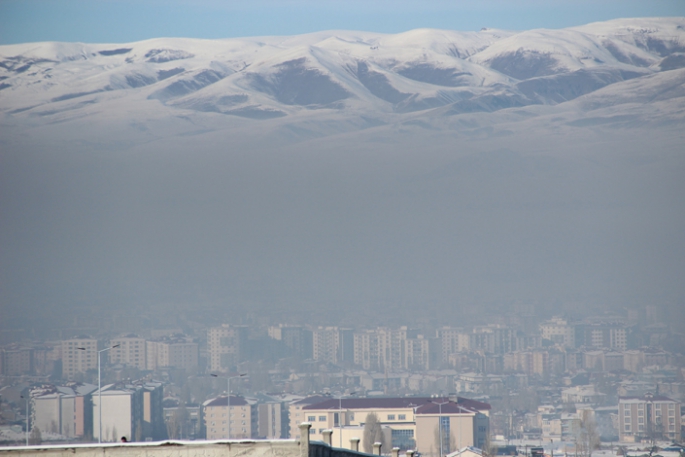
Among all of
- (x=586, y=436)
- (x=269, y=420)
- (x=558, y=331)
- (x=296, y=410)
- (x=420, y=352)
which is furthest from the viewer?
(x=558, y=331)

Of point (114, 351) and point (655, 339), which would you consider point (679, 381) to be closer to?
point (655, 339)

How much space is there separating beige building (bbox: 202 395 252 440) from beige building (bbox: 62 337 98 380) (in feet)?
85.3

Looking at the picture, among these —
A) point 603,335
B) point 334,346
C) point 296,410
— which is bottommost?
point 296,410

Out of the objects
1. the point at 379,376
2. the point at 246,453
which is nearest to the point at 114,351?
the point at 379,376

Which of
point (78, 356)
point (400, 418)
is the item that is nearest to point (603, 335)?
point (400, 418)

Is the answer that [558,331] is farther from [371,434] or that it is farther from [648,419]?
[371,434]

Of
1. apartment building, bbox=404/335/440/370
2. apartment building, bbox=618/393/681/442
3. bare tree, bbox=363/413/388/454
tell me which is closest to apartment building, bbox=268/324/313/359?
apartment building, bbox=404/335/440/370

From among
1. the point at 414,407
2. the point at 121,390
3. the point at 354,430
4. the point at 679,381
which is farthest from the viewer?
the point at 679,381

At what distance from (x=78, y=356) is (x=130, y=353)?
6855 millimetres

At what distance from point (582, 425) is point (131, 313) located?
58512 millimetres

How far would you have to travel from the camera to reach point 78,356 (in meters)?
119

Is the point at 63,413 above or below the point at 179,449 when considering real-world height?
below

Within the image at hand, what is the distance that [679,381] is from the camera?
114438 millimetres

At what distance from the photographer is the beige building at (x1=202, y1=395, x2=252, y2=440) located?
9169 cm
